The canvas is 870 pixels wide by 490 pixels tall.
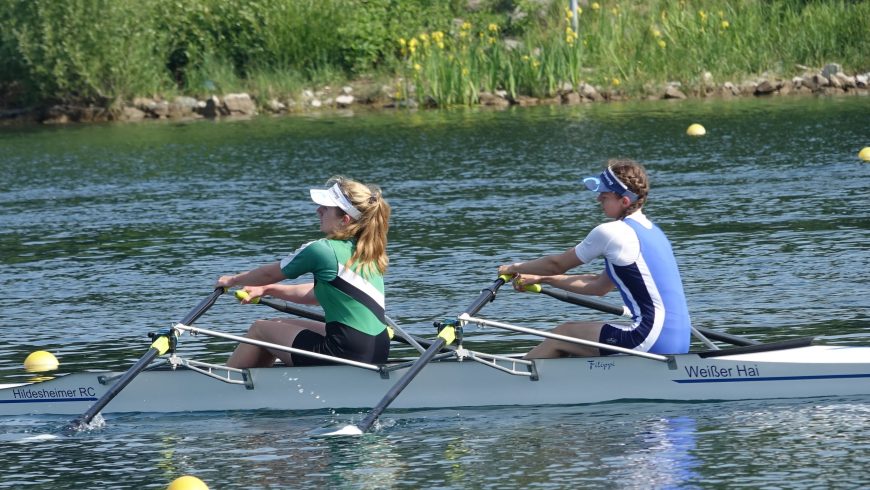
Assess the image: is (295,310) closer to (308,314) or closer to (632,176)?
(308,314)

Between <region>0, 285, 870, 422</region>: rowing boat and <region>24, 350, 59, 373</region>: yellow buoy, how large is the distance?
95cm

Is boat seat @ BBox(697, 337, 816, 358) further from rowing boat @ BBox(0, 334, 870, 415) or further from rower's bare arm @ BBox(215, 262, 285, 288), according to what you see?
rower's bare arm @ BBox(215, 262, 285, 288)

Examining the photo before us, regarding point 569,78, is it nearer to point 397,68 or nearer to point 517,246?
point 397,68

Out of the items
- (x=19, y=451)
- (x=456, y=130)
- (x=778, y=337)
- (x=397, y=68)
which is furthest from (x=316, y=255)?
(x=397, y=68)

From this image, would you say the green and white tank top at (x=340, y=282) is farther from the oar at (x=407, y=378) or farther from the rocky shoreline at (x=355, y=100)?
the rocky shoreline at (x=355, y=100)

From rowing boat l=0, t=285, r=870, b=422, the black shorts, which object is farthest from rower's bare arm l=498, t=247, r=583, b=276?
the black shorts

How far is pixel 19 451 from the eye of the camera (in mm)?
10359

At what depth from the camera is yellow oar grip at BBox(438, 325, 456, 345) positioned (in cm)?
1052

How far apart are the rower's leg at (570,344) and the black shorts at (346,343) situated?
107 centimetres

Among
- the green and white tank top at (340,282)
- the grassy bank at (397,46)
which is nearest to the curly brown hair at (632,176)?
the green and white tank top at (340,282)

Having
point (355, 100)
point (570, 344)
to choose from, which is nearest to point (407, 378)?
point (570, 344)

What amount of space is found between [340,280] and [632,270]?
6.64ft

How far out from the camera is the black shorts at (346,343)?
1057 centimetres

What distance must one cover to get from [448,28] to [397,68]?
9.26 feet
